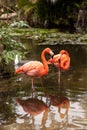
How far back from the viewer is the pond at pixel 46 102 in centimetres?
622

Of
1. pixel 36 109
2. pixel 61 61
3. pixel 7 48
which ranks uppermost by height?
pixel 7 48

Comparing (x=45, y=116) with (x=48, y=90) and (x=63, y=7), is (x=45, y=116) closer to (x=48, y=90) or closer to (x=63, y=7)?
(x=48, y=90)

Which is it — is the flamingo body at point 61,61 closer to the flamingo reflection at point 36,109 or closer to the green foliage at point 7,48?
the green foliage at point 7,48

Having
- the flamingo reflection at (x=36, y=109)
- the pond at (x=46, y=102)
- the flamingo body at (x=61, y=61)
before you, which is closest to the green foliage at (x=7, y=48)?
the pond at (x=46, y=102)

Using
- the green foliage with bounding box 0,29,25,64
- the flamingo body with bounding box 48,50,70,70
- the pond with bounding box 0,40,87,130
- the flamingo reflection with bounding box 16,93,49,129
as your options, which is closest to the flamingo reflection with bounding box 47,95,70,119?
the pond with bounding box 0,40,87,130

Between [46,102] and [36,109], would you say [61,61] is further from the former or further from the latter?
[36,109]

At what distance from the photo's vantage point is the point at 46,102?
24.4 feet

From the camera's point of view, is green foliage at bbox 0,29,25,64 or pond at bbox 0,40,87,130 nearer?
pond at bbox 0,40,87,130

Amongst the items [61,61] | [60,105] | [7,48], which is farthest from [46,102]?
[7,48]

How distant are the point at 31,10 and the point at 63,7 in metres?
1.91

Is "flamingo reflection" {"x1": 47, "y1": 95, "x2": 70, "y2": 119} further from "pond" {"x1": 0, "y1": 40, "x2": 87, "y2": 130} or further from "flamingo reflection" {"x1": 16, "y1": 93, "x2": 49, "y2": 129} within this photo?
"flamingo reflection" {"x1": 16, "y1": 93, "x2": 49, "y2": 129}

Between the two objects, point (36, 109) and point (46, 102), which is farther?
point (46, 102)

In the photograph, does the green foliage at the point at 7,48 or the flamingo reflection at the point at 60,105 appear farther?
the green foliage at the point at 7,48

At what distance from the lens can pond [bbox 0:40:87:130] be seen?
6.22 metres
